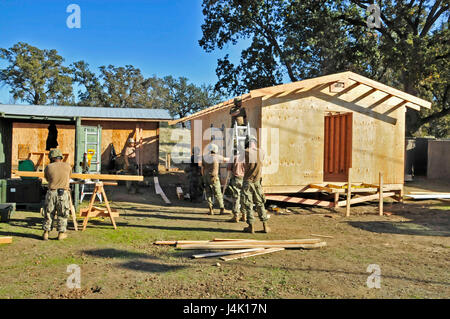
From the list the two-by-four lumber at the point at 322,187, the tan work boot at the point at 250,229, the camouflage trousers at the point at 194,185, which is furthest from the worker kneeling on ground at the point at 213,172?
the two-by-four lumber at the point at 322,187

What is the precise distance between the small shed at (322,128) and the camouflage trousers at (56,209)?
5.68 metres

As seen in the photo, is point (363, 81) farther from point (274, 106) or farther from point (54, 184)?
point (54, 184)

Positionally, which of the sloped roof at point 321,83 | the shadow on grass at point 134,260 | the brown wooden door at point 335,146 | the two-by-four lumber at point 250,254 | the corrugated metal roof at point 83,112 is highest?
the corrugated metal roof at point 83,112

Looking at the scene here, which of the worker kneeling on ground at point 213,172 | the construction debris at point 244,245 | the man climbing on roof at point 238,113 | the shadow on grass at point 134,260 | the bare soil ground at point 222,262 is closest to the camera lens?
the bare soil ground at point 222,262

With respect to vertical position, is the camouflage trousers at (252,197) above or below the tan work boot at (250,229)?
above

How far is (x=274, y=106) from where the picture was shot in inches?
412

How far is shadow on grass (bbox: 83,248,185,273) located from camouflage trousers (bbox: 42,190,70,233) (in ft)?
3.65

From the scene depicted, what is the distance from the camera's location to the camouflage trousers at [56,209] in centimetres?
666

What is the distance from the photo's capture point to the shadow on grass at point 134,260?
16.8 feet

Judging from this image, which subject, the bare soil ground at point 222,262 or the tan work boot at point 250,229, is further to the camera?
the tan work boot at point 250,229

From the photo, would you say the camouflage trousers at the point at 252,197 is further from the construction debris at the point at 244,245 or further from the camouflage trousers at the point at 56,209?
the camouflage trousers at the point at 56,209

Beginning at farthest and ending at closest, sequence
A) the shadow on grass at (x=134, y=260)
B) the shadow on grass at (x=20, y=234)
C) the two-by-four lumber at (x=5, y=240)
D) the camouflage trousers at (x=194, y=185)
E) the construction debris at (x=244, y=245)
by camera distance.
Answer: the camouflage trousers at (x=194, y=185), the shadow on grass at (x=20, y=234), the two-by-four lumber at (x=5, y=240), the construction debris at (x=244, y=245), the shadow on grass at (x=134, y=260)
